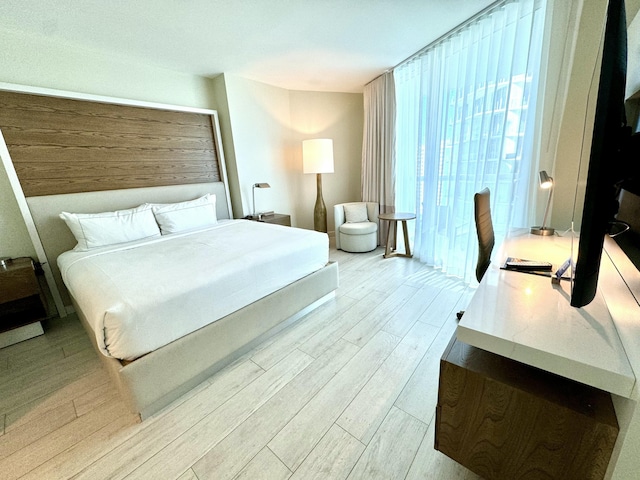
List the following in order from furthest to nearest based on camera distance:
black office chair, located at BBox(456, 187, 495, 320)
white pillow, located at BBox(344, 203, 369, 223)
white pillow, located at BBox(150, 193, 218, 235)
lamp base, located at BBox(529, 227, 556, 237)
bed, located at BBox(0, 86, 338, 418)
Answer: white pillow, located at BBox(344, 203, 369, 223) < white pillow, located at BBox(150, 193, 218, 235) < lamp base, located at BBox(529, 227, 556, 237) < black office chair, located at BBox(456, 187, 495, 320) < bed, located at BBox(0, 86, 338, 418)

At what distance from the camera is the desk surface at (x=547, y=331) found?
597 mm

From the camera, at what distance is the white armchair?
3662 millimetres

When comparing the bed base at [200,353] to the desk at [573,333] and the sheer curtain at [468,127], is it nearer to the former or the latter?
the desk at [573,333]

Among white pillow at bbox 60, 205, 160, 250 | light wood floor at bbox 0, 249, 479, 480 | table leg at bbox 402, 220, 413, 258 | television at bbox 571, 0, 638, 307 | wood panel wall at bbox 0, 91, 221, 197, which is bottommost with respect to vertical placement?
light wood floor at bbox 0, 249, 479, 480

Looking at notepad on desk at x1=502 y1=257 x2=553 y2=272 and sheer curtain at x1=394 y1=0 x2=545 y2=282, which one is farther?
sheer curtain at x1=394 y1=0 x2=545 y2=282

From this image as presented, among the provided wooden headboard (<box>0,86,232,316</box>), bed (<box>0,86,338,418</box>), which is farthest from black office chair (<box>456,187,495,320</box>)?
wooden headboard (<box>0,86,232,316</box>)

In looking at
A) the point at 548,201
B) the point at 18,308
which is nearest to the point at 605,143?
the point at 548,201

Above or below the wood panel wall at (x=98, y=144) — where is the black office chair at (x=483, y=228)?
below

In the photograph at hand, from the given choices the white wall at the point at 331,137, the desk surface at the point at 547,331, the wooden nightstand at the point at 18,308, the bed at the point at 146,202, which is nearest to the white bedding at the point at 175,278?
the bed at the point at 146,202

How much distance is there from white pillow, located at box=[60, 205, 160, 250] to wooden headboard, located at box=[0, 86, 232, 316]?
26cm

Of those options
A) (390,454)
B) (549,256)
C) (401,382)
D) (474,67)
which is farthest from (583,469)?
(474,67)

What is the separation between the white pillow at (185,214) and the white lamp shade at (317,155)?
1.47 meters

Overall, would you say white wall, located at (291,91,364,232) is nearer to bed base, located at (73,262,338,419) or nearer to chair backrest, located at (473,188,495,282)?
bed base, located at (73,262,338,419)

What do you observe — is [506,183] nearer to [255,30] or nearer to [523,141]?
[523,141]
